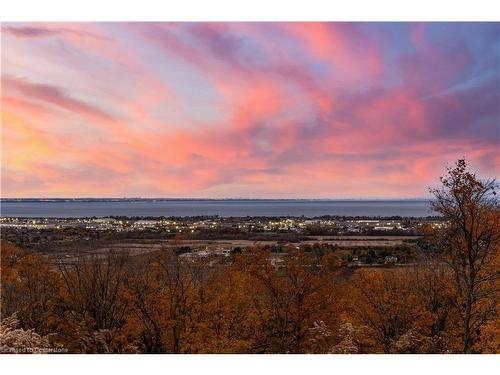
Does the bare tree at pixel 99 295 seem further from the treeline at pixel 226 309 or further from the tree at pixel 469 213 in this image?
the tree at pixel 469 213

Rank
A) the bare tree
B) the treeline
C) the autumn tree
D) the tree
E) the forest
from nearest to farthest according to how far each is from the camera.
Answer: the tree
the forest
the treeline
the bare tree
the autumn tree

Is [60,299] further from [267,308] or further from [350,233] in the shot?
[350,233]

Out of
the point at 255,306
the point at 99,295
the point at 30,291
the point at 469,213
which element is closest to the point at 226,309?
the point at 255,306

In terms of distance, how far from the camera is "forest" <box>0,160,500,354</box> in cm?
2095

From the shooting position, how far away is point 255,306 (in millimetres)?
25500

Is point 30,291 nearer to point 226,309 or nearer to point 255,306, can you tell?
point 226,309

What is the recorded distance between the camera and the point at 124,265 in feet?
92.1

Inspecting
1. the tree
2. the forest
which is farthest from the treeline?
the tree

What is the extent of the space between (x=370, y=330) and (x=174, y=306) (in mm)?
11942

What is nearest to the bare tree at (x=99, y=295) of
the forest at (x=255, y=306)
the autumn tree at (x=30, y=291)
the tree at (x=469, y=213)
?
the forest at (x=255, y=306)

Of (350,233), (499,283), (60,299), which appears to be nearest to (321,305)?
(499,283)

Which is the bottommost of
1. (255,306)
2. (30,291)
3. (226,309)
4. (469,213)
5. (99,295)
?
(255,306)

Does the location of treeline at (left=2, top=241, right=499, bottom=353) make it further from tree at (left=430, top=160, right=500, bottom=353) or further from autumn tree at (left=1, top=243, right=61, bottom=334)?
tree at (left=430, top=160, right=500, bottom=353)

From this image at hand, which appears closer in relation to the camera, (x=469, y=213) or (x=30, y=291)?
(x=469, y=213)
